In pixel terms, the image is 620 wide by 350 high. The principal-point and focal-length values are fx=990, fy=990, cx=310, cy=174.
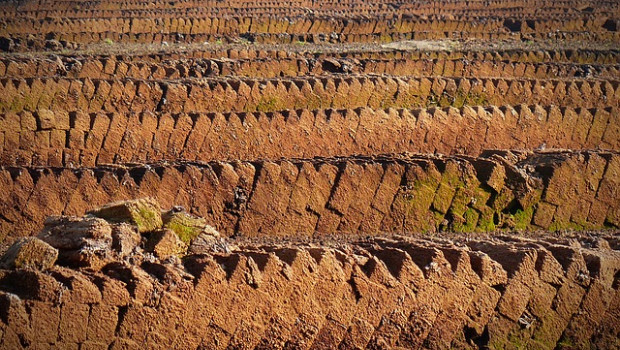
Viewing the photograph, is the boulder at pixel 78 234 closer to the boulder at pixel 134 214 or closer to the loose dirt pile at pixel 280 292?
the loose dirt pile at pixel 280 292

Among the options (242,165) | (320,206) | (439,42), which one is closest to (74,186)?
(242,165)

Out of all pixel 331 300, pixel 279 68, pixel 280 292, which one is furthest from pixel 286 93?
pixel 280 292

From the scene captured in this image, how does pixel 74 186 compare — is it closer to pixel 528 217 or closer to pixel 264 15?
pixel 528 217

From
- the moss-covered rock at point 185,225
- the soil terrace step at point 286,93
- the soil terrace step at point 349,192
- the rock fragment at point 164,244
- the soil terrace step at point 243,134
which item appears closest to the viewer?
the rock fragment at point 164,244

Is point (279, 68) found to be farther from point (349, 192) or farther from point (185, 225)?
point (185, 225)

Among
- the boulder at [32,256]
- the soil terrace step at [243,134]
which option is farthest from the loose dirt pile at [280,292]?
the soil terrace step at [243,134]
